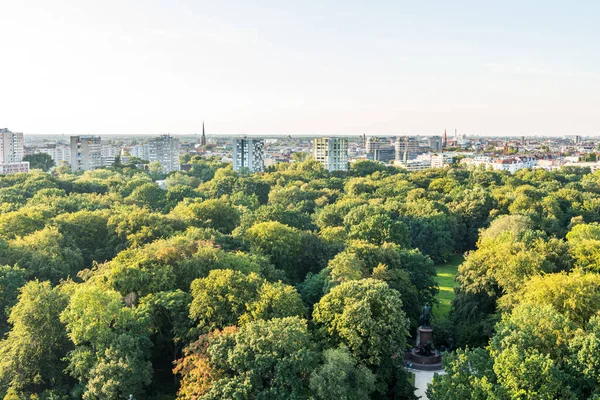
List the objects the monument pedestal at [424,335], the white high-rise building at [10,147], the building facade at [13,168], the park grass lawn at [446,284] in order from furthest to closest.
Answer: the white high-rise building at [10,147]
the building facade at [13,168]
the park grass lawn at [446,284]
the monument pedestal at [424,335]

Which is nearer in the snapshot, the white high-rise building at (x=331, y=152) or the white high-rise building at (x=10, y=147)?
the white high-rise building at (x=331, y=152)

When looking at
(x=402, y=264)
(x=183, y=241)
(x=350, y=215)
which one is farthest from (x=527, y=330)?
(x=350, y=215)

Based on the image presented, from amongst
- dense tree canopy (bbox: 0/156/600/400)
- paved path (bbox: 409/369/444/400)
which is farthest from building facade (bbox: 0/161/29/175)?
paved path (bbox: 409/369/444/400)

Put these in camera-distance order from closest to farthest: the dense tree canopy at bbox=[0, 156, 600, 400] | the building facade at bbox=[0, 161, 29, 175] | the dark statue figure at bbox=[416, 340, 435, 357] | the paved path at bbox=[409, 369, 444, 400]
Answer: the dense tree canopy at bbox=[0, 156, 600, 400] < the paved path at bbox=[409, 369, 444, 400] < the dark statue figure at bbox=[416, 340, 435, 357] < the building facade at bbox=[0, 161, 29, 175]

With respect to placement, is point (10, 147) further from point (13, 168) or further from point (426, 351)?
point (426, 351)

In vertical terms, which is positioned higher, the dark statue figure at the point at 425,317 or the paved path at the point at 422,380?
the dark statue figure at the point at 425,317

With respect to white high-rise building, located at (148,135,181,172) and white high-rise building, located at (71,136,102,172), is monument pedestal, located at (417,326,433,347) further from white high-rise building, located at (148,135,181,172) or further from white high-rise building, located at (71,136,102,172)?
white high-rise building, located at (148,135,181,172)

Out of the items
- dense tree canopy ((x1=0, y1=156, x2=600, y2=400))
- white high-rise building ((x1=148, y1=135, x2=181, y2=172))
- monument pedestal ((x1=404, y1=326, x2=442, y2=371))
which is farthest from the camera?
white high-rise building ((x1=148, y1=135, x2=181, y2=172))

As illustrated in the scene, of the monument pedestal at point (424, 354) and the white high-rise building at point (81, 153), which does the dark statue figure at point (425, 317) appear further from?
the white high-rise building at point (81, 153)

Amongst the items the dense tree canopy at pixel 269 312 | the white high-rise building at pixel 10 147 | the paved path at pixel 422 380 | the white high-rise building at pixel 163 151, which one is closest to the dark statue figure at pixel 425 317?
the dense tree canopy at pixel 269 312
